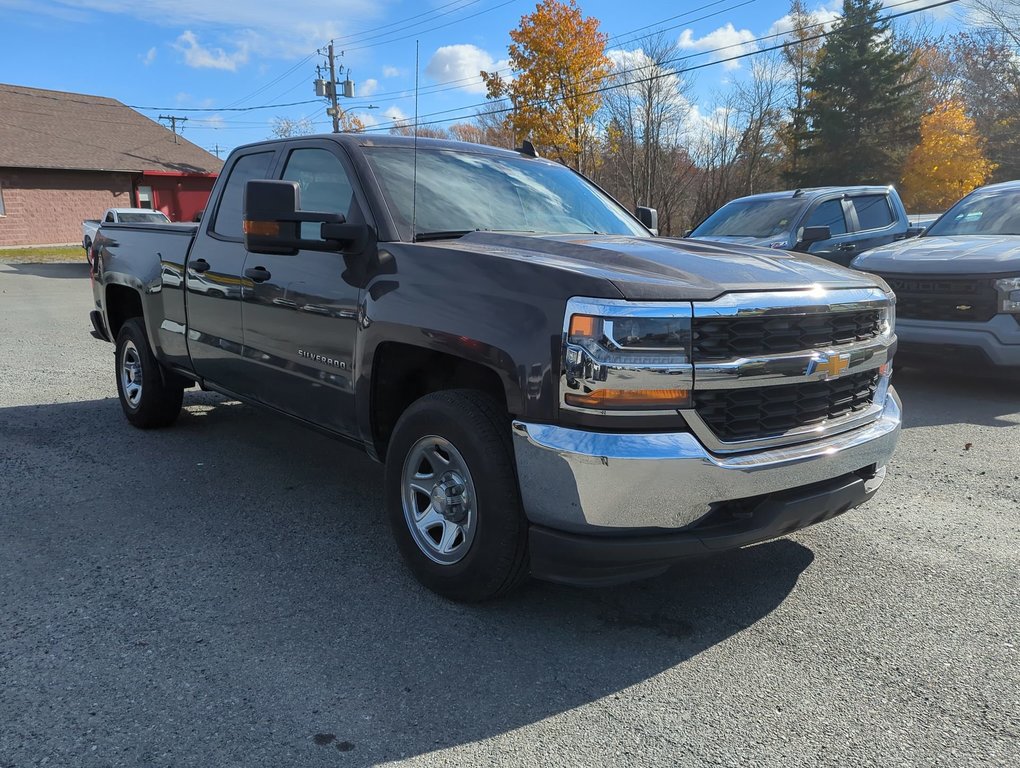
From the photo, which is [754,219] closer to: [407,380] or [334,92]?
[407,380]

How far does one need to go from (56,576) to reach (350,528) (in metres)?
1.33

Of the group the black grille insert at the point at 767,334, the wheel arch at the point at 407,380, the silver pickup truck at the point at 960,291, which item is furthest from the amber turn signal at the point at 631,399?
the silver pickup truck at the point at 960,291

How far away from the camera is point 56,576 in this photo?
361 centimetres

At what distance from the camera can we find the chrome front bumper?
2701mm

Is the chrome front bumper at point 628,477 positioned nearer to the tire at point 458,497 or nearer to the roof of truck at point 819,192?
the tire at point 458,497

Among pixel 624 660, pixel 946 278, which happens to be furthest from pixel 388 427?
pixel 946 278

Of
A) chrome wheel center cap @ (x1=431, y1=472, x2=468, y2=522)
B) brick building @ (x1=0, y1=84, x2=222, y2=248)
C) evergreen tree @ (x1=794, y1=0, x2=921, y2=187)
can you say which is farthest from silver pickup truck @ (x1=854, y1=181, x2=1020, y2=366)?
evergreen tree @ (x1=794, y1=0, x2=921, y2=187)

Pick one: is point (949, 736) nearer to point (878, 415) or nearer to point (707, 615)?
point (707, 615)

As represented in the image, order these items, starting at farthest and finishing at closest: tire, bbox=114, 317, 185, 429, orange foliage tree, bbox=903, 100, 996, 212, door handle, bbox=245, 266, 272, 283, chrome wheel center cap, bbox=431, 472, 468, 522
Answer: orange foliage tree, bbox=903, 100, 996, 212 → tire, bbox=114, 317, 185, 429 → door handle, bbox=245, 266, 272, 283 → chrome wheel center cap, bbox=431, 472, 468, 522

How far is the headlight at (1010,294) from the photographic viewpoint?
671 centimetres

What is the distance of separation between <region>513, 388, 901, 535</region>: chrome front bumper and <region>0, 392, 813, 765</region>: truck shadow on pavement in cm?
57

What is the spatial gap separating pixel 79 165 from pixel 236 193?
1300 inches

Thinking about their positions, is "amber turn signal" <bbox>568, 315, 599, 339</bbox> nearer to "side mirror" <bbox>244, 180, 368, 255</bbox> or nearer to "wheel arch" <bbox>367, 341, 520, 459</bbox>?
"wheel arch" <bbox>367, 341, 520, 459</bbox>

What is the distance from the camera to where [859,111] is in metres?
39.8
